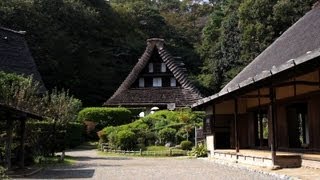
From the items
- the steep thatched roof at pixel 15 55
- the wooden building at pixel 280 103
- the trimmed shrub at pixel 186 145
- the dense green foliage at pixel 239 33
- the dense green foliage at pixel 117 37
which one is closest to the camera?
the wooden building at pixel 280 103

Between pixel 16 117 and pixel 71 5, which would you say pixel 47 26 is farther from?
pixel 16 117

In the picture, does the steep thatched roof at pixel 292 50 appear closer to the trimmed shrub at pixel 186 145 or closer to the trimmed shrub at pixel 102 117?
the trimmed shrub at pixel 186 145

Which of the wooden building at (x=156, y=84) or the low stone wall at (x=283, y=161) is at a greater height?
the wooden building at (x=156, y=84)

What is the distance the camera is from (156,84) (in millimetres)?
39781

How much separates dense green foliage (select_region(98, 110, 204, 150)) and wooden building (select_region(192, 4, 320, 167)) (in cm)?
337

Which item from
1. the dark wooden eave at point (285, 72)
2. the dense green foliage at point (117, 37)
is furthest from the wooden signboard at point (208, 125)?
the dense green foliage at point (117, 37)

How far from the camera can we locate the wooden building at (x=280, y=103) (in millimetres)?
11703

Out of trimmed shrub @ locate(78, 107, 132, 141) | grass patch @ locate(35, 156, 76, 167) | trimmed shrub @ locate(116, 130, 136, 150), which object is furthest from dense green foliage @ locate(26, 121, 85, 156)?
trimmed shrub @ locate(78, 107, 132, 141)

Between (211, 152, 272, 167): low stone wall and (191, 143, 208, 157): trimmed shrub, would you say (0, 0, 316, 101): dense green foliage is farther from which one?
(211, 152, 272, 167): low stone wall

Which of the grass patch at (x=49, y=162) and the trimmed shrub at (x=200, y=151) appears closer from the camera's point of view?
the grass patch at (x=49, y=162)

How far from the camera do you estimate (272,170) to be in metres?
12.1

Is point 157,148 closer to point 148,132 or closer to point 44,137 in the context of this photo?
point 148,132

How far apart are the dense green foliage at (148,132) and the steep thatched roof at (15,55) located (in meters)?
7.26

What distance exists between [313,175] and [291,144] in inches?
258
